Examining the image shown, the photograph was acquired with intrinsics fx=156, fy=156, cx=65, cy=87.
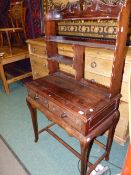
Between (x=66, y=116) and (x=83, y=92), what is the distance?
0.88ft

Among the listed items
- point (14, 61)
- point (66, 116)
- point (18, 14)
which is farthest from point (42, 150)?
point (18, 14)

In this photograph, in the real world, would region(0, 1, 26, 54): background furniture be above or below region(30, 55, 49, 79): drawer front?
above

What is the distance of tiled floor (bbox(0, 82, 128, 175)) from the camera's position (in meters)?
1.57

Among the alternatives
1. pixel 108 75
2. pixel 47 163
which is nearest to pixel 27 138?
pixel 47 163

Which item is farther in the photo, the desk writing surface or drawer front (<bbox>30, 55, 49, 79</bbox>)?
drawer front (<bbox>30, 55, 49, 79</bbox>)

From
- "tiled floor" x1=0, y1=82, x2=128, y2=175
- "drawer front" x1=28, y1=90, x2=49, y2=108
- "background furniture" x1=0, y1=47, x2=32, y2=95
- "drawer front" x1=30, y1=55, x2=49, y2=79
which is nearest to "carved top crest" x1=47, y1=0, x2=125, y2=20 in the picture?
"drawer front" x1=28, y1=90, x2=49, y2=108

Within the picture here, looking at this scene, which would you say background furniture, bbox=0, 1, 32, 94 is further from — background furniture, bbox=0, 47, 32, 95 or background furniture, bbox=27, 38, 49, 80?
background furniture, bbox=27, 38, 49, 80

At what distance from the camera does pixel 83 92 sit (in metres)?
1.31

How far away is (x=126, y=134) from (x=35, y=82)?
1136mm

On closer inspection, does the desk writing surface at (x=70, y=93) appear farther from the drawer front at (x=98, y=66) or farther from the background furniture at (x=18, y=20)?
the background furniture at (x=18, y=20)

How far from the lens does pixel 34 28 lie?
2.93m

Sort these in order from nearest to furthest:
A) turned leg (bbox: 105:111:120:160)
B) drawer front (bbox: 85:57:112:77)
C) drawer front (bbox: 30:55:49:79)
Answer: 1. turned leg (bbox: 105:111:120:160)
2. drawer front (bbox: 85:57:112:77)
3. drawer front (bbox: 30:55:49:79)

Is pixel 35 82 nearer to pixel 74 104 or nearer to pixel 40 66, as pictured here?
pixel 74 104

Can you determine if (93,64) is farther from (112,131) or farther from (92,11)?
(112,131)
